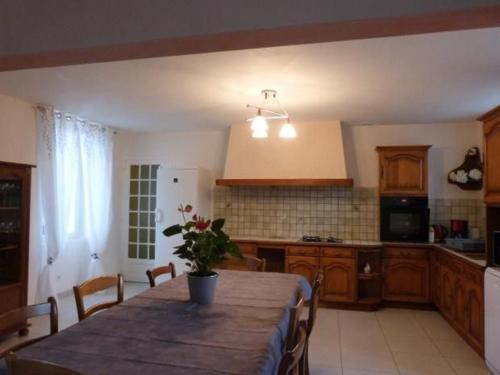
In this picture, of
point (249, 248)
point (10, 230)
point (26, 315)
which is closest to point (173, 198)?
point (249, 248)

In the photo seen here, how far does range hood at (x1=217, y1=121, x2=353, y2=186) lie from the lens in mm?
4672

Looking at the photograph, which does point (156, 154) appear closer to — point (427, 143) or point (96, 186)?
point (96, 186)

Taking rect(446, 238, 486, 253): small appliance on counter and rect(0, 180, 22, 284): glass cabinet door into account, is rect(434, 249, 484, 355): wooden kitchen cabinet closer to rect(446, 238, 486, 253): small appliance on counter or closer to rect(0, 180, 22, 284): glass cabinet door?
rect(446, 238, 486, 253): small appliance on counter

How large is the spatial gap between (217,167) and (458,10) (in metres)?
4.27

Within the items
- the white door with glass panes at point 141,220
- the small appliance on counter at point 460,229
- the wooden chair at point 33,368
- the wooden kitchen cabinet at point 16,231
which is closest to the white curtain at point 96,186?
the white door with glass panes at point 141,220

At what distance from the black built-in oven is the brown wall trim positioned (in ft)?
11.1

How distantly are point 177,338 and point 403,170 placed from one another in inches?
154

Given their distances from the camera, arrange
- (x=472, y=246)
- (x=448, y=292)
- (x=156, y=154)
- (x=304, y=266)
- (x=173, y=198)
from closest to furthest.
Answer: (x=472, y=246)
(x=448, y=292)
(x=304, y=266)
(x=173, y=198)
(x=156, y=154)

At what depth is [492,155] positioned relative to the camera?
2838 mm

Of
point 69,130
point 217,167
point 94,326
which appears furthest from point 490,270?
point 69,130

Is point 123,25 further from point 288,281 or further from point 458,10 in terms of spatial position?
point 288,281

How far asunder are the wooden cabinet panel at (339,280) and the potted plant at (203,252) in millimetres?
2628

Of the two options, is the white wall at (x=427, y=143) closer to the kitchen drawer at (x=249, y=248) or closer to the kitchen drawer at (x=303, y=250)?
the kitchen drawer at (x=303, y=250)

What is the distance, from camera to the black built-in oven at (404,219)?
14.8 feet
